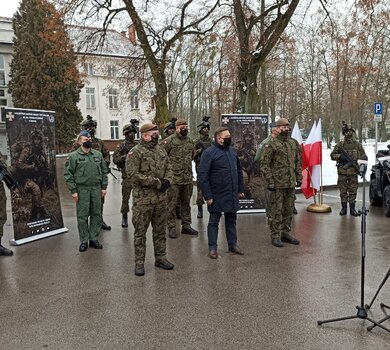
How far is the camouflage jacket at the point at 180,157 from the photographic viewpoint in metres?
7.57

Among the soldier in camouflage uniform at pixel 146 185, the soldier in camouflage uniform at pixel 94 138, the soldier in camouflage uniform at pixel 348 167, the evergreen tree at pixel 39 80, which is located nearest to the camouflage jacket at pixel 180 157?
the soldier in camouflage uniform at pixel 94 138

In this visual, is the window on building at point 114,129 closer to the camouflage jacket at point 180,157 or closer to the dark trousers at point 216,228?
the camouflage jacket at point 180,157

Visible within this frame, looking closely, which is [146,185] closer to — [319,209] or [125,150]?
[125,150]

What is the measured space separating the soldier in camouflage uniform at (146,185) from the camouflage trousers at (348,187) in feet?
16.4

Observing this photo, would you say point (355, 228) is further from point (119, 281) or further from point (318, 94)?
point (318, 94)

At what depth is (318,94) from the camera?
123ft

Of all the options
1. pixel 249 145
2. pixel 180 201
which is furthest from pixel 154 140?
pixel 249 145

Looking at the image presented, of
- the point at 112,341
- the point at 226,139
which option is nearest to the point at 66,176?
the point at 226,139

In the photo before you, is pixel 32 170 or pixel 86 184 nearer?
pixel 86 184

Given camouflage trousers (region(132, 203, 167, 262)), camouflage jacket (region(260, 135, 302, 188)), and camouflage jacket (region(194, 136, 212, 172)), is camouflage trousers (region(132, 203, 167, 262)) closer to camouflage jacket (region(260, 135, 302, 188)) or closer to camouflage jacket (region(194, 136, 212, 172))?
camouflage jacket (region(260, 135, 302, 188))

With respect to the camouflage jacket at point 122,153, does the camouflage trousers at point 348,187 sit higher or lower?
lower

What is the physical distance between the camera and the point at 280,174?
21.6 feet

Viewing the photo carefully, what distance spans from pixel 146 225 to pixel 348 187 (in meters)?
5.28

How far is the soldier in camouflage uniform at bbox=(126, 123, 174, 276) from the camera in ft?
17.6
